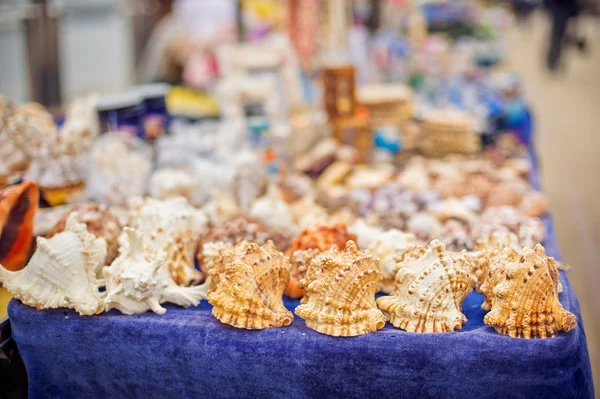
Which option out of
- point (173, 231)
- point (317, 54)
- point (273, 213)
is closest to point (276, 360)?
point (173, 231)

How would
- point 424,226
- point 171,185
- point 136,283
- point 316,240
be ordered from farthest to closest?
point 171,185 → point 424,226 → point 316,240 → point 136,283

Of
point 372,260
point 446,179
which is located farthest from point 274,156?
point 372,260

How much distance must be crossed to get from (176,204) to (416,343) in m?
0.83

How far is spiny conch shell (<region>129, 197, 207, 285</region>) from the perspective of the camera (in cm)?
158

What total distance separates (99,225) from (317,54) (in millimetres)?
2414

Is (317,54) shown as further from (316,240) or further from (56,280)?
(56,280)

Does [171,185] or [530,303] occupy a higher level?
[171,185]

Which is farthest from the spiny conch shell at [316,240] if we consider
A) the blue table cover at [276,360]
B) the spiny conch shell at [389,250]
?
the blue table cover at [276,360]

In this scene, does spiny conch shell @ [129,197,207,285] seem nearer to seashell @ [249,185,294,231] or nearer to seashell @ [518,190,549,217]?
seashell @ [249,185,294,231]

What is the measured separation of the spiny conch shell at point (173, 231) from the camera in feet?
5.17

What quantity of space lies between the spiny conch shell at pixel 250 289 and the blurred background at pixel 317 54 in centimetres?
184

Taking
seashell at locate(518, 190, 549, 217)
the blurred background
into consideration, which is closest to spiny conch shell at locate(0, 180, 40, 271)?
seashell at locate(518, 190, 549, 217)

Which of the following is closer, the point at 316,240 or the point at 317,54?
the point at 316,240

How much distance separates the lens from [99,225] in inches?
65.0
